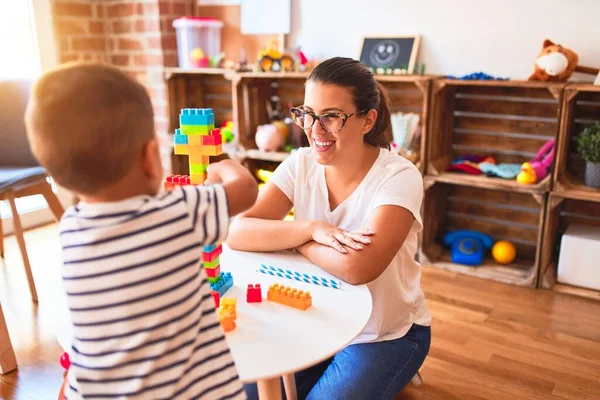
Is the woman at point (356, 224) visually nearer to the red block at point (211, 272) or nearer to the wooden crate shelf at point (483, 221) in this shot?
the red block at point (211, 272)

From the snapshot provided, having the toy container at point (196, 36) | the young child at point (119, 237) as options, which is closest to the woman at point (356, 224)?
the young child at point (119, 237)

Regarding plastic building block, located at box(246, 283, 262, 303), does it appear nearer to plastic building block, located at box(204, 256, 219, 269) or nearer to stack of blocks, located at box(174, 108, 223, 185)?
plastic building block, located at box(204, 256, 219, 269)

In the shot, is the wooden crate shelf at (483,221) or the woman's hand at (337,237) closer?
the woman's hand at (337,237)

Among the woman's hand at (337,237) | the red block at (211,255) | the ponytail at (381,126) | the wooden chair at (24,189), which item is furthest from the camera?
the wooden chair at (24,189)

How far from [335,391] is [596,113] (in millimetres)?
→ 1931

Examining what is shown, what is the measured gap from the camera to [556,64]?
2.26m

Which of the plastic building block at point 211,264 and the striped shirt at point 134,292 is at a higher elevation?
the striped shirt at point 134,292

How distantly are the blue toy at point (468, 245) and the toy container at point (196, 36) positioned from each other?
68.7 inches

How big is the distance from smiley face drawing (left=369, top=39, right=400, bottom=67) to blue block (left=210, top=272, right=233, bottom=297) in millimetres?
1867

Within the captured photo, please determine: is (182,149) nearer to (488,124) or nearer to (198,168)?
(198,168)

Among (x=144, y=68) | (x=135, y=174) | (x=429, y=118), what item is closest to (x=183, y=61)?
(x=144, y=68)

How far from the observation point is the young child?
25.1 inches

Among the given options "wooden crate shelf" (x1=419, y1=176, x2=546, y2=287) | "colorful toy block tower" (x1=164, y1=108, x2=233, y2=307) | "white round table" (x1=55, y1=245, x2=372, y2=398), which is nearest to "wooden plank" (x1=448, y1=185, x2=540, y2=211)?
"wooden crate shelf" (x1=419, y1=176, x2=546, y2=287)

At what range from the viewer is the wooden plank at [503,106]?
8.41 feet
